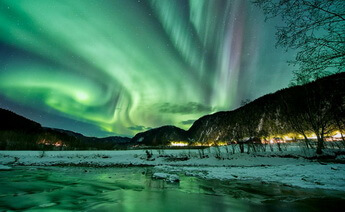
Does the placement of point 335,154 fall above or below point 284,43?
below

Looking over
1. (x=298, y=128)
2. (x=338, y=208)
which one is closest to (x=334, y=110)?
(x=298, y=128)

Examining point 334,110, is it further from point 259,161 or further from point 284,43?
point 284,43

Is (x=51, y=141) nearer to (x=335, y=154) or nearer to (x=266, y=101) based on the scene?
(x=335, y=154)

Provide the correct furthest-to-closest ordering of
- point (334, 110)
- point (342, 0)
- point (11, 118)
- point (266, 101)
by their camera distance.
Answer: point (11, 118), point (266, 101), point (334, 110), point (342, 0)

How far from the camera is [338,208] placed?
4020 millimetres

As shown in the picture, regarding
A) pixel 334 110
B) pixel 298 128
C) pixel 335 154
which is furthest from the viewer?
pixel 298 128

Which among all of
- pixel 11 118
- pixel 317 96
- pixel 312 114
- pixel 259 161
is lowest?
pixel 259 161

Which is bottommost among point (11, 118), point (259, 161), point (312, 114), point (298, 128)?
point (259, 161)

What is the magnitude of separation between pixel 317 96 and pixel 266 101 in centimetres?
12801

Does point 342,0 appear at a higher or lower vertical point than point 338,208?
higher

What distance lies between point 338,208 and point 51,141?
115 meters

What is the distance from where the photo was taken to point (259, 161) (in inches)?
893

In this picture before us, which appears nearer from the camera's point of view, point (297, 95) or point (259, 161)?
point (259, 161)

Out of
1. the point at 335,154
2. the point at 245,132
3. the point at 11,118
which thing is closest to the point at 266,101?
the point at 245,132
